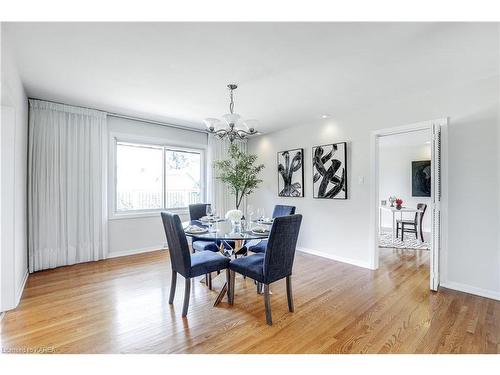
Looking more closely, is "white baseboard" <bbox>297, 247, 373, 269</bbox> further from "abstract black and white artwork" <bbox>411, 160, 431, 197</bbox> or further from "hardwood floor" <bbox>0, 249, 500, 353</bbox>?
"abstract black and white artwork" <bbox>411, 160, 431, 197</bbox>

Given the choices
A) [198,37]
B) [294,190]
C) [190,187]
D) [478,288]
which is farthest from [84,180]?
[478,288]

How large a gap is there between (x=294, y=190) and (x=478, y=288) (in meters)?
2.95

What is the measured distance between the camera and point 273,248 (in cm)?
228

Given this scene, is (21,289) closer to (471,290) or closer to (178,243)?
(178,243)

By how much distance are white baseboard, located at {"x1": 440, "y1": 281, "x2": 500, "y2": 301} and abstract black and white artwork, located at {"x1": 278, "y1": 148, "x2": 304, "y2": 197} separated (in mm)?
2507

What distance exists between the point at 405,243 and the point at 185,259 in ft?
16.6

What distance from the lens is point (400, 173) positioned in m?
7.17

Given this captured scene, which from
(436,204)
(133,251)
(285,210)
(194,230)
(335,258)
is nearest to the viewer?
(194,230)

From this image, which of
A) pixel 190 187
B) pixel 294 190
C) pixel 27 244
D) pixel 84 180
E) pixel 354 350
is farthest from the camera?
pixel 190 187

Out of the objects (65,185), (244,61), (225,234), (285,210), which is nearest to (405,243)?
(285,210)

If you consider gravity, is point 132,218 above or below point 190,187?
below

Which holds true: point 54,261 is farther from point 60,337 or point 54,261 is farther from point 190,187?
point 190,187

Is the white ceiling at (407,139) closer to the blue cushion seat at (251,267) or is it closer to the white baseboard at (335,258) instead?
the white baseboard at (335,258)
